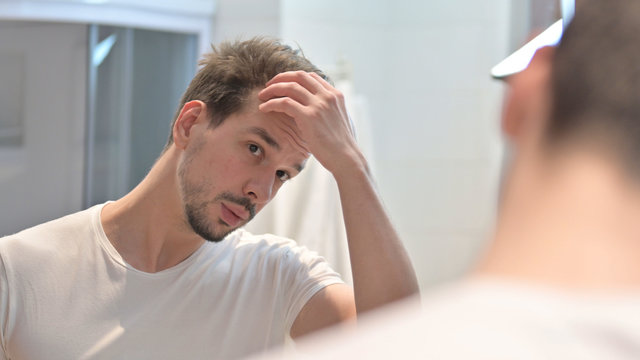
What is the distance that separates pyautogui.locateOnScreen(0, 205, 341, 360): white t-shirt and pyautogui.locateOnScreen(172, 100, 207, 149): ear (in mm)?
186

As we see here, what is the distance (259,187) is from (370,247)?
0.70 ft

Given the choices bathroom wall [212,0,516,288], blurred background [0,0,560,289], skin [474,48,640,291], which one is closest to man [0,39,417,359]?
blurred background [0,0,560,289]

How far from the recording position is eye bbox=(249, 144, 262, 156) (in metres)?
1.20

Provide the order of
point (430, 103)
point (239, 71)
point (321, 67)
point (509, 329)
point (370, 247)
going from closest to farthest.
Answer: point (509, 329) → point (370, 247) → point (239, 71) → point (321, 67) → point (430, 103)

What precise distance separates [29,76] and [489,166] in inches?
49.7

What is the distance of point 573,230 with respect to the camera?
379 millimetres

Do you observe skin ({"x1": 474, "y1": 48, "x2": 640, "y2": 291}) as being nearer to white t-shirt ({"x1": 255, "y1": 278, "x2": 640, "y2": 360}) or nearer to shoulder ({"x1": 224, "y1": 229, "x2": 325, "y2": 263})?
white t-shirt ({"x1": 255, "y1": 278, "x2": 640, "y2": 360})

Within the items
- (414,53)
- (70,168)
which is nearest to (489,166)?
(414,53)

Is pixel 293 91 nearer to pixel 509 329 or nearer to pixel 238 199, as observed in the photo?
pixel 238 199

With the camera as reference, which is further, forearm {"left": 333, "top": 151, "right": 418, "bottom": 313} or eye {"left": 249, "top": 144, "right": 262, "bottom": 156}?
eye {"left": 249, "top": 144, "right": 262, "bottom": 156}

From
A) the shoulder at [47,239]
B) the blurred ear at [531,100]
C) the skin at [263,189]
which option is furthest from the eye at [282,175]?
the blurred ear at [531,100]

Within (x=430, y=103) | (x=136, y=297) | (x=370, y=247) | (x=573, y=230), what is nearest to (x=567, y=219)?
(x=573, y=230)

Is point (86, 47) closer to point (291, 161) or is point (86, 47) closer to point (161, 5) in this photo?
point (161, 5)

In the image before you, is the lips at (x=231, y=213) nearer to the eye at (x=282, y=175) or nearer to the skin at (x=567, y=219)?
the eye at (x=282, y=175)
